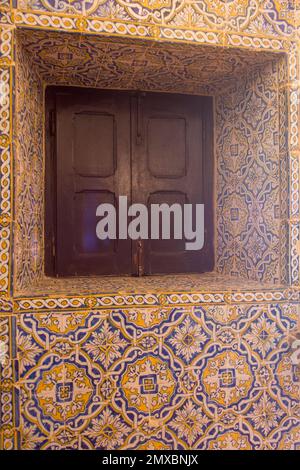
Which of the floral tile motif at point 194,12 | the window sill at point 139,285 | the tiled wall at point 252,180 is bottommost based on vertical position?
the window sill at point 139,285

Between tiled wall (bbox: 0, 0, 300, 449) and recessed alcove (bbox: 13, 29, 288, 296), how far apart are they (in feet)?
0.03

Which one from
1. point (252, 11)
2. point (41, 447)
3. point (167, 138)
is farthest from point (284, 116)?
point (41, 447)

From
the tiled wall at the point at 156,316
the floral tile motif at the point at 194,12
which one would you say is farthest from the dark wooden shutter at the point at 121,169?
the floral tile motif at the point at 194,12

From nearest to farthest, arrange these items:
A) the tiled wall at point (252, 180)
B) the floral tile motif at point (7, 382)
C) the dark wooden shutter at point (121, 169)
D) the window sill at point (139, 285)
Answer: the floral tile motif at point (7, 382) < the window sill at point (139, 285) < the tiled wall at point (252, 180) < the dark wooden shutter at point (121, 169)

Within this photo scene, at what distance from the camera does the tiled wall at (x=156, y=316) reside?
128 centimetres

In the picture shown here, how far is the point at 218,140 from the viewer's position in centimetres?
188

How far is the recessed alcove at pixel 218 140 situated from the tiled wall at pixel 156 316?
1cm

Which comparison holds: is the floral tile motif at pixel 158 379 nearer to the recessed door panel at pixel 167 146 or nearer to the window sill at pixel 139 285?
the window sill at pixel 139 285

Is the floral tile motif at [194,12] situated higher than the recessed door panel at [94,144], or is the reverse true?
the floral tile motif at [194,12]

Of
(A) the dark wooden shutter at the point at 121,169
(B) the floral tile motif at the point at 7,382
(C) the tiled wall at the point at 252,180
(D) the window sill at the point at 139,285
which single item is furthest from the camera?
(A) the dark wooden shutter at the point at 121,169

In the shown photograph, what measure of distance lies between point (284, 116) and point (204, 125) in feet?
1.57

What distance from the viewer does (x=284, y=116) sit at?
1.48 m

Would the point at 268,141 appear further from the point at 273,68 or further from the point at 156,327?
the point at 156,327

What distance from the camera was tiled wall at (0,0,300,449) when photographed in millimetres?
1280
